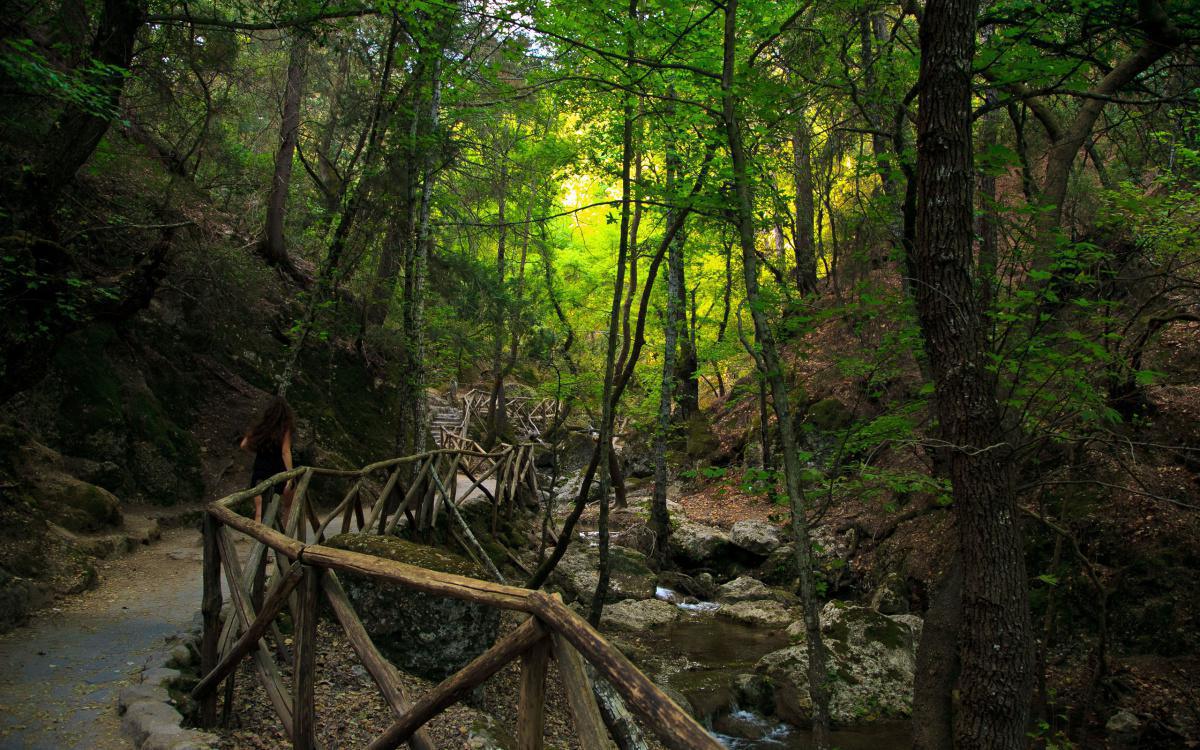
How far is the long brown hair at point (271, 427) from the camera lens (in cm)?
608

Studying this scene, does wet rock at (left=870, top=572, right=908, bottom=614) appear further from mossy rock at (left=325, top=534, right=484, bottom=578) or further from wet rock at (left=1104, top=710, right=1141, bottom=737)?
mossy rock at (left=325, top=534, right=484, bottom=578)

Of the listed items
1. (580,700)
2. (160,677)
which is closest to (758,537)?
(160,677)

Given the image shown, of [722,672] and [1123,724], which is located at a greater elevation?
[1123,724]

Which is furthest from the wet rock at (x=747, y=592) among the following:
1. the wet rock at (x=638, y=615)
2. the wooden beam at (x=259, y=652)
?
the wooden beam at (x=259, y=652)

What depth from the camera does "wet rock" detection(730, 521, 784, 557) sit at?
12289 mm

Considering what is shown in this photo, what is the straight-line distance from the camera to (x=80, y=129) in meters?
5.96

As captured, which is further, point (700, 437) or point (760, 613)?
point (700, 437)

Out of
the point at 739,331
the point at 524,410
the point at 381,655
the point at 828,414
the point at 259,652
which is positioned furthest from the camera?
the point at 524,410

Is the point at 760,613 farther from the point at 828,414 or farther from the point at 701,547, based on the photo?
the point at 828,414

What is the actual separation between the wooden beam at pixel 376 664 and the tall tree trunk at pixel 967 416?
10.0 ft

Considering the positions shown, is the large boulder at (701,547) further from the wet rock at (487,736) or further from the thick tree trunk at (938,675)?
the wet rock at (487,736)

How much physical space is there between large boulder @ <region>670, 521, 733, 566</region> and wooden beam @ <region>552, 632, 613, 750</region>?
10956mm

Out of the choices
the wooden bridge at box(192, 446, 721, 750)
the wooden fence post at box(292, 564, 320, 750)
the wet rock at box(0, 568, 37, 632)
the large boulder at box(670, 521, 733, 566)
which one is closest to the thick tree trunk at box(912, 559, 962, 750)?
the wooden bridge at box(192, 446, 721, 750)

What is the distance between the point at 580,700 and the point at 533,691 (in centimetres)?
26
